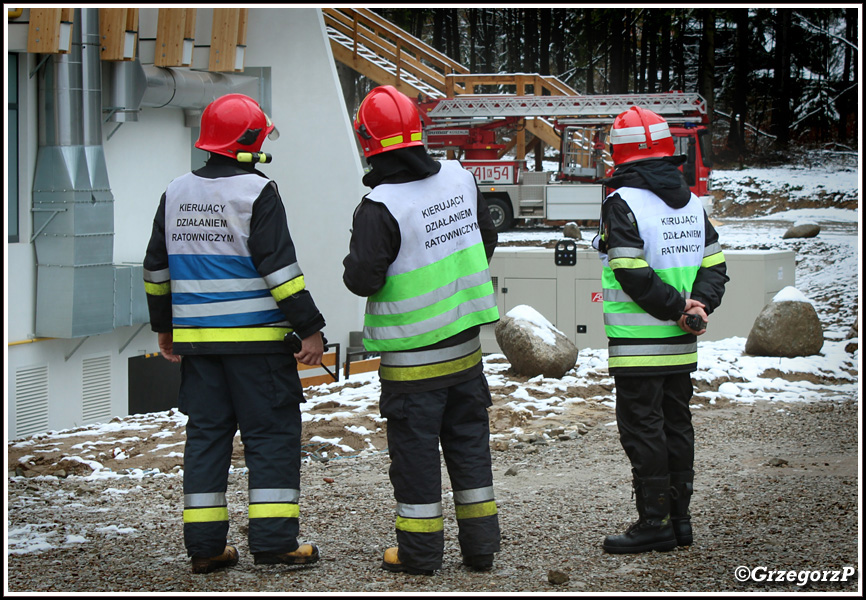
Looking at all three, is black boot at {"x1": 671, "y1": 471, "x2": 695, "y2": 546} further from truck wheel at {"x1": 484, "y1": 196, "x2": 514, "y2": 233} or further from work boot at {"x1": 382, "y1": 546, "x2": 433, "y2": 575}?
truck wheel at {"x1": 484, "y1": 196, "x2": 514, "y2": 233}

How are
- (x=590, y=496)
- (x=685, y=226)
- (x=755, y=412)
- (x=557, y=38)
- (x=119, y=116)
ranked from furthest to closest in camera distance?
1. (x=557, y=38)
2. (x=119, y=116)
3. (x=755, y=412)
4. (x=590, y=496)
5. (x=685, y=226)

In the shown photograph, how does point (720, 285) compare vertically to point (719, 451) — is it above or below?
above

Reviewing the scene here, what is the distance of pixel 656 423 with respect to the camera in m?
4.27

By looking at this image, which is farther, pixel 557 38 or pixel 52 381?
pixel 557 38

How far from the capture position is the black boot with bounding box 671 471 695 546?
4.34m

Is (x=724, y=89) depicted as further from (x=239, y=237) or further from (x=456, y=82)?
(x=239, y=237)

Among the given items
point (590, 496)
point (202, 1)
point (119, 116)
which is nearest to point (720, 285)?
point (590, 496)

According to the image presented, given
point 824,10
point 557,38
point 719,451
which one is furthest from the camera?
point 557,38

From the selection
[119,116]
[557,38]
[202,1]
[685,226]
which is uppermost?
[557,38]

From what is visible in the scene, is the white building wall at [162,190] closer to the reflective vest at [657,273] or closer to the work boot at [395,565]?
the work boot at [395,565]

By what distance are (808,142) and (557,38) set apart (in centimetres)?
728

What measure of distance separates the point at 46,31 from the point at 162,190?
2251 mm

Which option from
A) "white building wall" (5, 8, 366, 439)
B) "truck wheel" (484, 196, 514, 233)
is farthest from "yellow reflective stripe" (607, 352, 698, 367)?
"truck wheel" (484, 196, 514, 233)

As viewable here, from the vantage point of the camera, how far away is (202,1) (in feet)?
27.1
